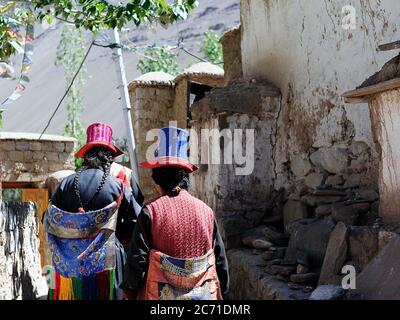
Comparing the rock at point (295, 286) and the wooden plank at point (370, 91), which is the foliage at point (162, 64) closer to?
the rock at point (295, 286)

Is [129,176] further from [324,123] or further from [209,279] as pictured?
[324,123]

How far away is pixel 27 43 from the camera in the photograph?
6387 mm

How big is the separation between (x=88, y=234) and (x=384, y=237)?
185 centimetres

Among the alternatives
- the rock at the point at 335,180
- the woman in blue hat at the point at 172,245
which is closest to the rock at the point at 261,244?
the rock at the point at 335,180

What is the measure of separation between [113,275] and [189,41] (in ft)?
154

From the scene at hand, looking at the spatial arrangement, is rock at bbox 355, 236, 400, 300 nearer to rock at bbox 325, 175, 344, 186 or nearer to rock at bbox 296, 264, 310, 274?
rock at bbox 296, 264, 310, 274

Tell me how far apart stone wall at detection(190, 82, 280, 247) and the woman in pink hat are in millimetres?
2191

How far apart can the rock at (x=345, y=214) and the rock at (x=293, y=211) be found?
0.73m

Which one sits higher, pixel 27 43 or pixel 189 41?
pixel 189 41

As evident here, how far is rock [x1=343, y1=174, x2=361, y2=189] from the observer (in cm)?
537

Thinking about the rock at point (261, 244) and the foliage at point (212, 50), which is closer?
the rock at point (261, 244)

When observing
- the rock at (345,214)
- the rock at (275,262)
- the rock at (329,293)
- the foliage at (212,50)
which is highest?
the foliage at (212,50)

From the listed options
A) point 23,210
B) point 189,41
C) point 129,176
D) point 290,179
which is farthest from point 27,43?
point 189,41

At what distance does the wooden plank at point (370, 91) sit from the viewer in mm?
3909
